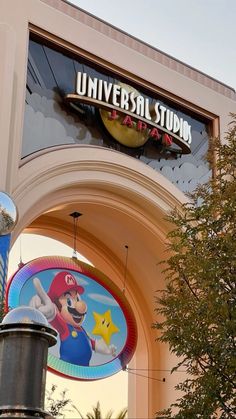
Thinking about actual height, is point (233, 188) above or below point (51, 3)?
below

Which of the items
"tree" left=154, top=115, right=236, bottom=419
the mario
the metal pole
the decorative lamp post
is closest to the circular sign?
the mario

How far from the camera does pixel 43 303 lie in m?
14.6

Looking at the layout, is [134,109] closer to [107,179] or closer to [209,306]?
[107,179]

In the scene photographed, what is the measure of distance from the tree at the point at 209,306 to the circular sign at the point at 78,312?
14.6 feet

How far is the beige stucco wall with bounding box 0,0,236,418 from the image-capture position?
14.2 metres

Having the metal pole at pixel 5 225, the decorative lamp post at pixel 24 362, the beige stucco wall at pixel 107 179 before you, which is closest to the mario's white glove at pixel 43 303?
the beige stucco wall at pixel 107 179

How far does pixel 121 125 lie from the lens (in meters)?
16.2

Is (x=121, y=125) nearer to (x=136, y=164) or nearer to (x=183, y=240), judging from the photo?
(x=136, y=164)

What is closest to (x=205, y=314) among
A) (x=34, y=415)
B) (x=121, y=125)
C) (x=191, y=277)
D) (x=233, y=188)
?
(x=191, y=277)

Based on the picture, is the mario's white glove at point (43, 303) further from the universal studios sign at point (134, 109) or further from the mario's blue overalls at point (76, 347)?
the universal studios sign at point (134, 109)

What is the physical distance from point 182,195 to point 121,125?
7.14 feet

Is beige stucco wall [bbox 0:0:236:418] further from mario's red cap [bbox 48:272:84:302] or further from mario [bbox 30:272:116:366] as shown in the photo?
mario [bbox 30:272:116:366]

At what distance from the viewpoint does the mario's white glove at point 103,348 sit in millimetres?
14984

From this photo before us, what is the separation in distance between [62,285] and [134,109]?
167 inches
